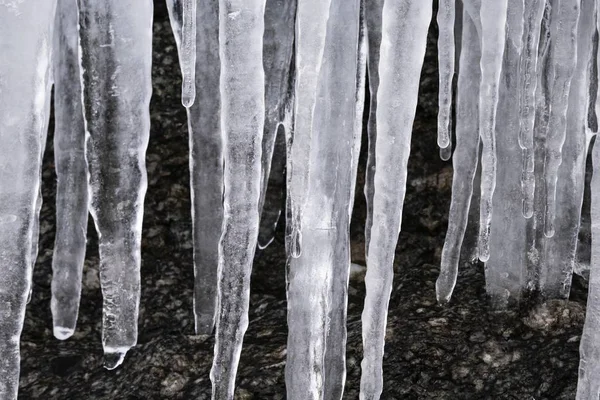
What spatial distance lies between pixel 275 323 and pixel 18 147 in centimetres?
162

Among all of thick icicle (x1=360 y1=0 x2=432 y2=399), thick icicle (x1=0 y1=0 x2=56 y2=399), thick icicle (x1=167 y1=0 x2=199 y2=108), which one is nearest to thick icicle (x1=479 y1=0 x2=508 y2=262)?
thick icicle (x1=360 y1=0 x2=432 y2=399)

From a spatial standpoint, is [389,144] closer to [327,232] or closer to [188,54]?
[327,232]

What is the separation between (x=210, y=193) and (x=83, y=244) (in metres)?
0.48

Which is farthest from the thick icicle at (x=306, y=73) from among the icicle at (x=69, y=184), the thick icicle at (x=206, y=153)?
the icicle at (x=69, y=184)

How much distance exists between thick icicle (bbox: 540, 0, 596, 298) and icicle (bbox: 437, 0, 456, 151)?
0.71 meters

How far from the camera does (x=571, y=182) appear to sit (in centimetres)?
321

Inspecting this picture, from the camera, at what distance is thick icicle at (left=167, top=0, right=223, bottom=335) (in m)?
2.74

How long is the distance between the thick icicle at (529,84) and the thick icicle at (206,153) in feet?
3.44

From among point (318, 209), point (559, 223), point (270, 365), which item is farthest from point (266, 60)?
point (559, 223)

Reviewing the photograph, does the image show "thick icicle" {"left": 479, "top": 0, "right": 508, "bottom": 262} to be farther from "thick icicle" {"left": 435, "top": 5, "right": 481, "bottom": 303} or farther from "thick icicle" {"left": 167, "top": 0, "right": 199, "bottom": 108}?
"thick icicle" {"left": 167, "top": 0, "right": 199, "bottom": 108}

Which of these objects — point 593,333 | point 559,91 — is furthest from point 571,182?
point 593,333

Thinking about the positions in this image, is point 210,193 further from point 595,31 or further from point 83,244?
point 595,31

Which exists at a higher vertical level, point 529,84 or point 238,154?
point 529,84

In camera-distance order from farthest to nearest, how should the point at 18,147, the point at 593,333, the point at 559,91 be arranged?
the point at 559,91 < the point at 593,333 < the point at 18,147
